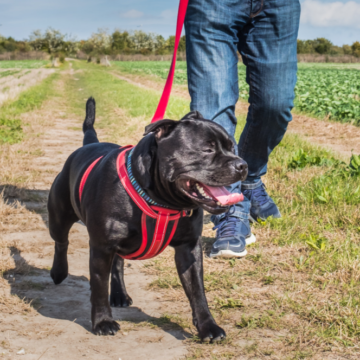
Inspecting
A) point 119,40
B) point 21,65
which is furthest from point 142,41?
point 21,65

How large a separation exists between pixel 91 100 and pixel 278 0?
1.70m

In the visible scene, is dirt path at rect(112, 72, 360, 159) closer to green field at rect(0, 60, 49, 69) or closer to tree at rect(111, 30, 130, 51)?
green field at rect(0, 60, 49, 69)

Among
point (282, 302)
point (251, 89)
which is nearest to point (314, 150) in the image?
point (251, 89)

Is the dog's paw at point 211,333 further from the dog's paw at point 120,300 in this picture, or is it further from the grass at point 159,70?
the grass at point 159,70

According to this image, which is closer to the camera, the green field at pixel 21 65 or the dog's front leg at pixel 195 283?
the dog's front leg at pixel 195 283

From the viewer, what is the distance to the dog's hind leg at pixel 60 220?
2859 millimetres

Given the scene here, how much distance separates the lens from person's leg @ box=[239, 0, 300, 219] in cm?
313

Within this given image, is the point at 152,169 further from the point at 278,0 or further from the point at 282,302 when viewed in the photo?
the point at 278,0

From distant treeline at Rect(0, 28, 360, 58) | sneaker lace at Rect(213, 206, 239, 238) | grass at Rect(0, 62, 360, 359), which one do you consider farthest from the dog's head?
distant treeline at Rect(0, 28, 360, 58)

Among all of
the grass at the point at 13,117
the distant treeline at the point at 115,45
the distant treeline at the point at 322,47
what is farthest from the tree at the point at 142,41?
the grass at the point at 13,117

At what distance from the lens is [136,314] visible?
256 centimetres

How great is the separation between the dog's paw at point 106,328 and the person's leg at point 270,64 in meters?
1.92

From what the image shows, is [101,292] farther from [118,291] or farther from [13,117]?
[13,117]

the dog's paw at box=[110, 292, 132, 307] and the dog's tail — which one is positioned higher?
the dog's tail
